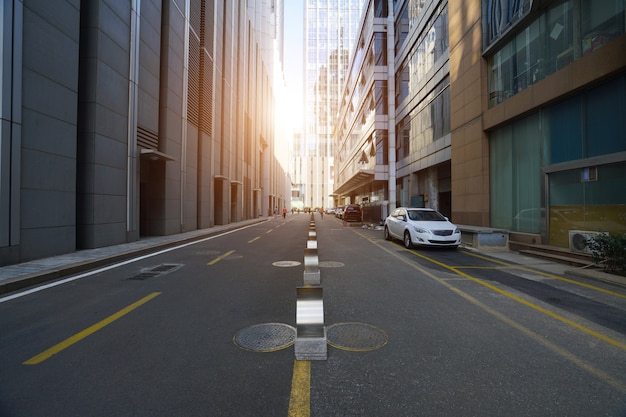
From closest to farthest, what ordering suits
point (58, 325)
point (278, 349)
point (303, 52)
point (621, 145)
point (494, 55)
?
point (278, 349) < point (58, 325) < point (621, 145) < point (494, 55) < point (303, 52)

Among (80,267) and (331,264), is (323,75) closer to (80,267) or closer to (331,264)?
(331,264)

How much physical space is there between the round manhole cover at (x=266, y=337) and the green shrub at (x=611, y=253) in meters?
7.79

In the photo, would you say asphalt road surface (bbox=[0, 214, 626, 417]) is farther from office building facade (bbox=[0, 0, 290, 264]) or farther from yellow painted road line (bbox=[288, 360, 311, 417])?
office building facade (bbox=[0, 0, 290, 264])

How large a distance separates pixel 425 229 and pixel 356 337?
329 inches

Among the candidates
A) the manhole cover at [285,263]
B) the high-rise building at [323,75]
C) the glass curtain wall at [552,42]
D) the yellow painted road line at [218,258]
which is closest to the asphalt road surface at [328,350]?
the manhole cover at [285,263]

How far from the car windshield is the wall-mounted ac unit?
398cm

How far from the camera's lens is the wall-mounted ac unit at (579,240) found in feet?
28.6

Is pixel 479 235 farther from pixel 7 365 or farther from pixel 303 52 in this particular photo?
pixel 303 52

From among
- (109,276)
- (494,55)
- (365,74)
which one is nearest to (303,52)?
(365,74)

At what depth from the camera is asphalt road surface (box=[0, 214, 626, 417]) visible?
2400 millimetres

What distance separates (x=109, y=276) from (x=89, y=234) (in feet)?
14.8

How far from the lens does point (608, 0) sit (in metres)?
8.98

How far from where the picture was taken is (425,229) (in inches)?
438

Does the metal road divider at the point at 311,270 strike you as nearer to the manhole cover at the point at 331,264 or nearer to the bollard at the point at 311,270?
the bollard at the point at 311,270
